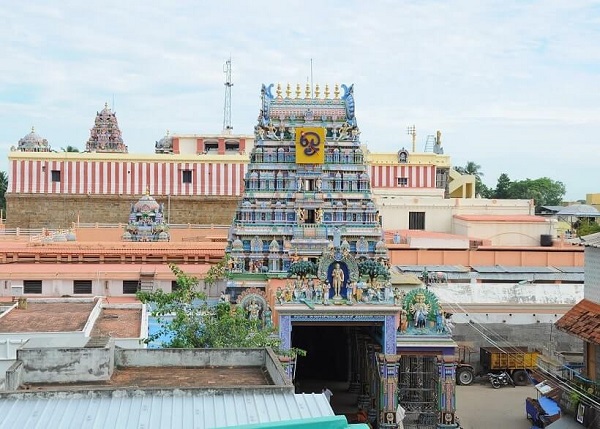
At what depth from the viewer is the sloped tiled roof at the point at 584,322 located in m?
21.2

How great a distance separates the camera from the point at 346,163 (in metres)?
32.2

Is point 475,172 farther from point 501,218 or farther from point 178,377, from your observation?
point 178,377

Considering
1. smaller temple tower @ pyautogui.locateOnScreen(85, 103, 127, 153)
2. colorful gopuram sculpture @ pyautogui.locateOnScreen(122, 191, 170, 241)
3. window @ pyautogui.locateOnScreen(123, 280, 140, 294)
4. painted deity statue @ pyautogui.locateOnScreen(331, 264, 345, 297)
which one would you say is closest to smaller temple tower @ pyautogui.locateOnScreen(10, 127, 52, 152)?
smaller temple tower @ pyautogui.locateOnScreen(85, 103, 127, 153)

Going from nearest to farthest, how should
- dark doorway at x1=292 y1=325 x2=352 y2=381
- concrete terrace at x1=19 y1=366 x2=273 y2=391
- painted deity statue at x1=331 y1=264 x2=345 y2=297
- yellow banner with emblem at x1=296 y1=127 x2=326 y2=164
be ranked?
concrete terrace at x1=19 y1=366 x2=273 y2=391
painted deity statue at x1=331 y1=264 x2=345 y2=297
yellow banner with emblem at x1=296 y1=127 x2=326 y2=164
dark doorway at x1=292 y1=325 x2=352 y2=381

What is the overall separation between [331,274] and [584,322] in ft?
22.8

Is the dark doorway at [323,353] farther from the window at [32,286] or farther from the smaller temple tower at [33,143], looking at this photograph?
the smaller temple tower at [33,143]

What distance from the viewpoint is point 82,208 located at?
59.5 m

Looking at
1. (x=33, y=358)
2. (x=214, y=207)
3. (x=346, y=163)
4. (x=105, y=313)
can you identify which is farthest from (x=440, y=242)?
(x=33, y=358)

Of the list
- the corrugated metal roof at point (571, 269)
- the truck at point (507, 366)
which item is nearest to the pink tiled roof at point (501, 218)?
the corrugated metal roof at point (571, 269)

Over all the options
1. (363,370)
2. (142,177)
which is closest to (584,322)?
(363,370)

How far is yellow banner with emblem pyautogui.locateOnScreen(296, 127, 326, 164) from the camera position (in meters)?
31.5

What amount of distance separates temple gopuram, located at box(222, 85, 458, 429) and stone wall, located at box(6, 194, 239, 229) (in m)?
28.9

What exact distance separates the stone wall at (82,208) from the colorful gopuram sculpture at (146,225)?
1035 centimetres

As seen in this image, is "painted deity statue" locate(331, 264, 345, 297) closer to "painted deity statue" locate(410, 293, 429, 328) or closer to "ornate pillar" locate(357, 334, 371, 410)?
"painted deity statue" locate(410, 293, 429, 328)
